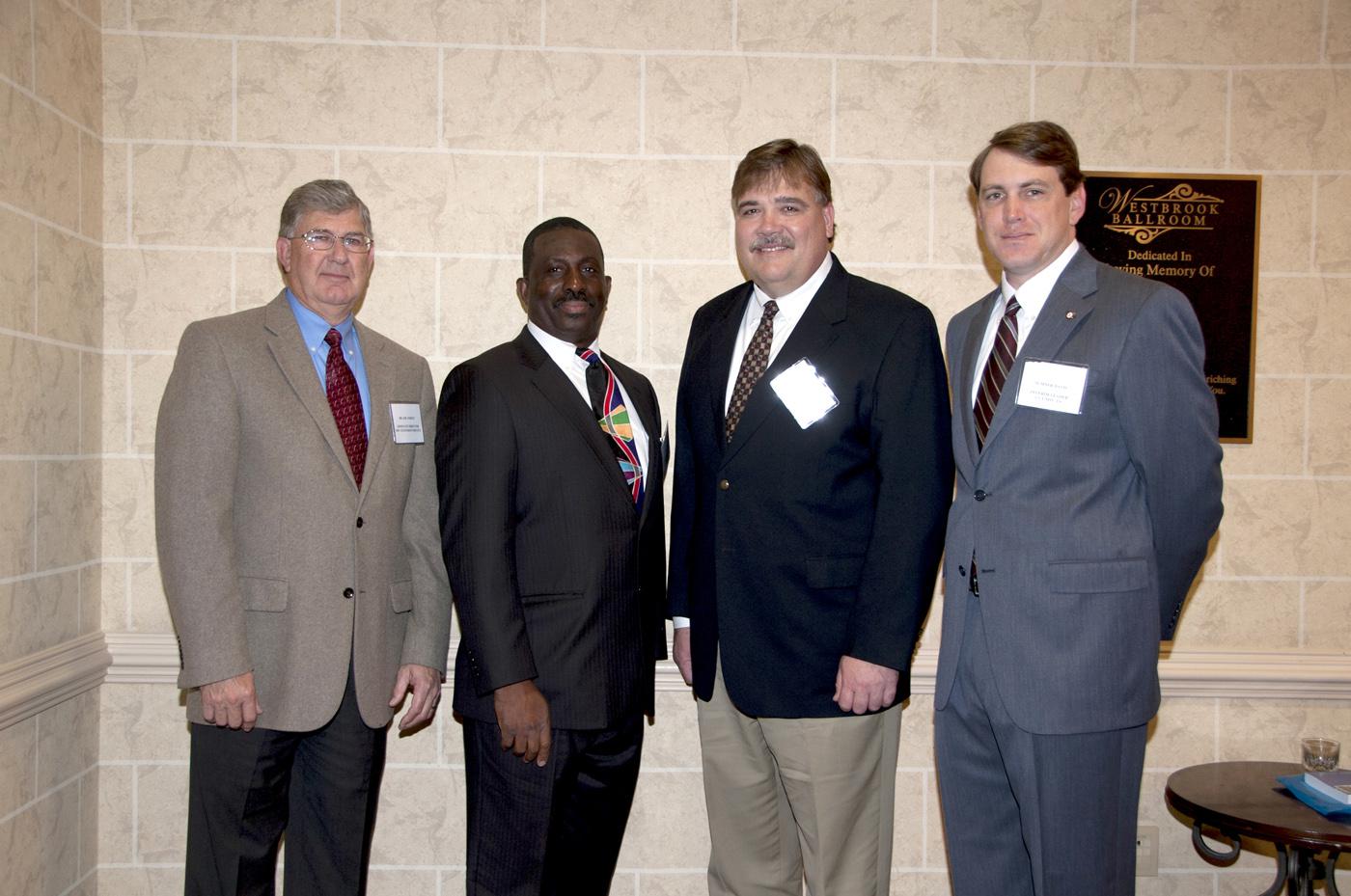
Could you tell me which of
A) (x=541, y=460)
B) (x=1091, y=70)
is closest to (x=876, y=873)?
(x=541, y=460)

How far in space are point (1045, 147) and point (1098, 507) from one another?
79 cm

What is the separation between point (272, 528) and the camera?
86.0 inches

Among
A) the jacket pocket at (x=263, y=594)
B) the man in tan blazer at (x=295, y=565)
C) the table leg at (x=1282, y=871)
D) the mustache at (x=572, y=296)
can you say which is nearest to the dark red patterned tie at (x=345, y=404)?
the man in tan blazer at (x=295, y=565)

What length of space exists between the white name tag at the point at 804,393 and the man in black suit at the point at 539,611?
43cm

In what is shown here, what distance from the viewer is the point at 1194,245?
2.99m

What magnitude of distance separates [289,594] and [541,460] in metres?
0.64

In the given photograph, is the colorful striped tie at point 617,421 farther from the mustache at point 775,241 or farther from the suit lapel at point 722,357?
the mustache at point 775,241

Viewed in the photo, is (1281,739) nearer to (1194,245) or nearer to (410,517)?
(1194,245)

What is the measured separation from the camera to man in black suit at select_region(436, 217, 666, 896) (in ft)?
7.18

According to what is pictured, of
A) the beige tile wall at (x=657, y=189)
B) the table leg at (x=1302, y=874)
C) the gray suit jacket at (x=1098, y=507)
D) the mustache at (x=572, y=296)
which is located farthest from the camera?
the beige tile wall at (x=657, y=189)

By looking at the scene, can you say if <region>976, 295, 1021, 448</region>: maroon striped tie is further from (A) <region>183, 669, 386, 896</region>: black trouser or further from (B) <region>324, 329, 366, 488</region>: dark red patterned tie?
(A) <region>183, 669, 386, 896</region>: black trouser

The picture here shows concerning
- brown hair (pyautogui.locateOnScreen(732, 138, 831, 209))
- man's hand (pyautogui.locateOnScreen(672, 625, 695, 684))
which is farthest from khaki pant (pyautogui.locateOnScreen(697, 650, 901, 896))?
brown hair (pyautogui.locateOnScreen(732, 138, 831, 209))

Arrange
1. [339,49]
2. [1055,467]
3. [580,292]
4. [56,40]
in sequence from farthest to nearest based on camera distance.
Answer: [339,49]
[56,40]
[580,292]
[1055,467]

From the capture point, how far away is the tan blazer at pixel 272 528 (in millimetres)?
2092
